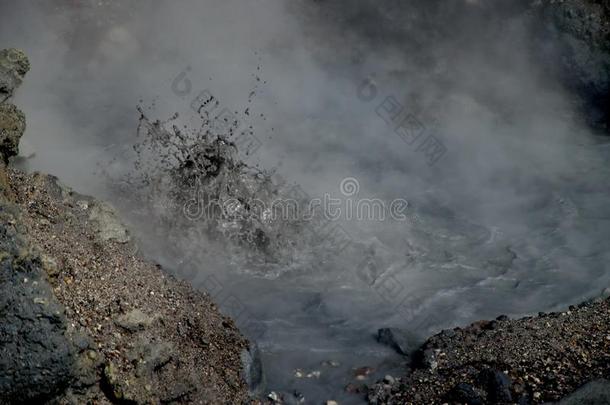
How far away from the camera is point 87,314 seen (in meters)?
3.19

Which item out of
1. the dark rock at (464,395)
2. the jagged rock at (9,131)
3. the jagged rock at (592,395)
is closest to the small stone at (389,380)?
the dark rock at (464,395)

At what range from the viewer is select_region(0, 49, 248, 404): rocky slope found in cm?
274

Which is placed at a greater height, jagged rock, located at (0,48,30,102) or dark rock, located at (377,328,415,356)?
jagged rock, located at (0,48,30,102)

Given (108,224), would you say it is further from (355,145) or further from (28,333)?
(355,145)

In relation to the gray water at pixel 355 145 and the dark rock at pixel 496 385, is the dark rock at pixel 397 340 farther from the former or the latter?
the dark rock at pixel 496 385

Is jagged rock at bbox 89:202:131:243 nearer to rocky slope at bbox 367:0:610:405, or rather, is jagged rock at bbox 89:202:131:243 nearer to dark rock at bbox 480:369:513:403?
rocky slope at bbox 367:0:610:405

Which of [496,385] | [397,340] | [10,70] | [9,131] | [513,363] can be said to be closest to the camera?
[496,385]

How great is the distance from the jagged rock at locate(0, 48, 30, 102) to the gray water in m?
2.01

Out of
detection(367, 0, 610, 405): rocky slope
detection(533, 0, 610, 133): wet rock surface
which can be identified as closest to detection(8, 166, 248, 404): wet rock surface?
detection(367, 0, 610, 405): rocky slope

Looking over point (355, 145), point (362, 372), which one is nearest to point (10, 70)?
point (362, 372)

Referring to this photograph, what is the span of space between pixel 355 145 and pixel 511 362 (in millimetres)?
5230

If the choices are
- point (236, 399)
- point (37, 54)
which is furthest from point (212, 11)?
point (236, 399)

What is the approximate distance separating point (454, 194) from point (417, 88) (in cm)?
327

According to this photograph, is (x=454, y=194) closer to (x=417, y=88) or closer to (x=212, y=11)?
(x=417, y=88)
